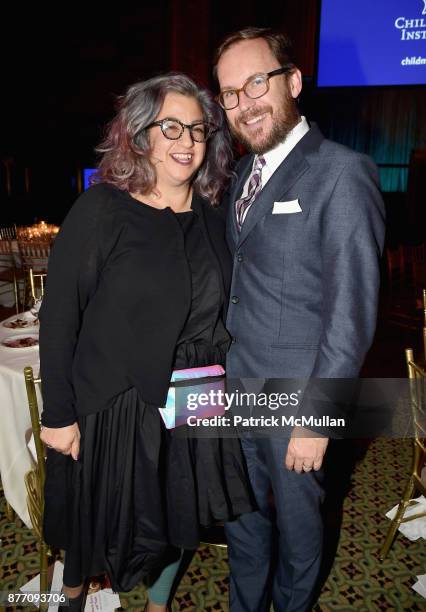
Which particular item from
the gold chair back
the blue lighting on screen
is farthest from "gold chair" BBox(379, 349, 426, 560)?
the blue lighting on screen

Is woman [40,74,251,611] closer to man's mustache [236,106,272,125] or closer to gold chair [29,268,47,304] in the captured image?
man's mustache [236,106,272,125]

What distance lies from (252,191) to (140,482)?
99cm

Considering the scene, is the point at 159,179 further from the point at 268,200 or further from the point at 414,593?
the point at 414,593

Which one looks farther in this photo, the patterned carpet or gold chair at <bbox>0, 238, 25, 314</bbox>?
gold chair at <bbox>0, 238, 25, 314</bbox>

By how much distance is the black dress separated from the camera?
141cm

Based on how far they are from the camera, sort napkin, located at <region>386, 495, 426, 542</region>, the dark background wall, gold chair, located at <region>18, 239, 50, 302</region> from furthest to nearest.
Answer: the dark background wall
gold chair, located at <region>18, 239, 50, 302</region>
napkin, located at <region>386, 495, 426, 542</region>

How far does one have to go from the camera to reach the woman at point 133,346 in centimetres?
137

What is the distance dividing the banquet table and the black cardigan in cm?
78

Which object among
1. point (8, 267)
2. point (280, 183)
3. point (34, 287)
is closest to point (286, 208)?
point (280, 183)

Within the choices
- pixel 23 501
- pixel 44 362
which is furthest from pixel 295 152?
pixel 23 501

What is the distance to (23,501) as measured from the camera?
7.23ft

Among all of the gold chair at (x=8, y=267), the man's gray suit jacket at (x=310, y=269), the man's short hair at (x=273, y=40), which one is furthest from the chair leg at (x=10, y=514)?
the gold chair at (x=8, y=267)

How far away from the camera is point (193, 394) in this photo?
56.7 inches

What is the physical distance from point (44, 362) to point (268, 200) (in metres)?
0.82
